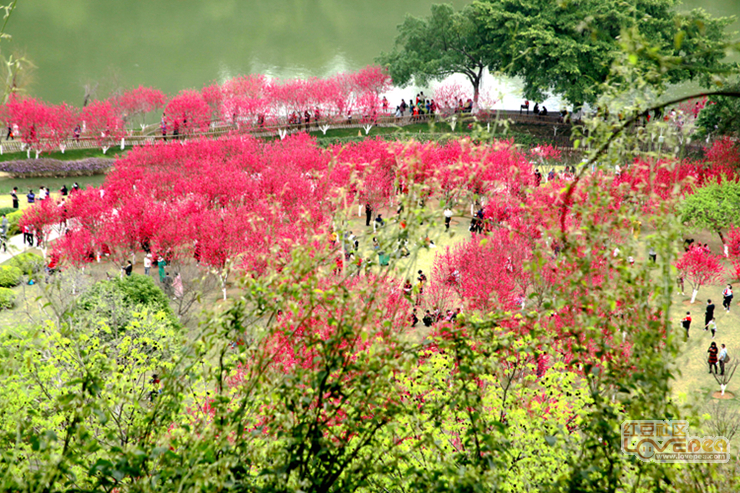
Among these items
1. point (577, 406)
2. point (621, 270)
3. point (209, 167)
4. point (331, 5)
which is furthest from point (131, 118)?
point (621, 270)

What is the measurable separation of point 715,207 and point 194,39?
6931 centimetres

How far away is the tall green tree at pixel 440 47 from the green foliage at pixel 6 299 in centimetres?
4011

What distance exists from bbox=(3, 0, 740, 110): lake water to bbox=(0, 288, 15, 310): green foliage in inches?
1766

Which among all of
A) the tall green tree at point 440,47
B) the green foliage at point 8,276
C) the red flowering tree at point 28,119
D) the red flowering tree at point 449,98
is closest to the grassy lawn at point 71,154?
the red flowering tree at point 28,119

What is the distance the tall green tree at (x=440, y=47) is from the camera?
2136 inches

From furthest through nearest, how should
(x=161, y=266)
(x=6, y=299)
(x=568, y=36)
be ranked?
(x=568, y=36), (x=161, y=266), (x=6, y=299)

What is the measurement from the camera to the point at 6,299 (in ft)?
80.8

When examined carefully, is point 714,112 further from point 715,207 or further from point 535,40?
point 715,207

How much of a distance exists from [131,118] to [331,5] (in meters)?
42.5

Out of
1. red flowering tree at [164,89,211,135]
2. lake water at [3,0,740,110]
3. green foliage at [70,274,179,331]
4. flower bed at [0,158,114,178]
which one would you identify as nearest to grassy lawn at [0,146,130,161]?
flower bed at [0,158,114,178]

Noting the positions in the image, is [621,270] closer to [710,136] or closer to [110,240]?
[110,240]

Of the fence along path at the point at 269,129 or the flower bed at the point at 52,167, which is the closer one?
the flower bed at the point at 52,167

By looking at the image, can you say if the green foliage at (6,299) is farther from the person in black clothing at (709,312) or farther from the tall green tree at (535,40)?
the tall green tree at (535,40)

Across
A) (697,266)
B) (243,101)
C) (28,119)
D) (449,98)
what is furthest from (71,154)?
(697,266)
